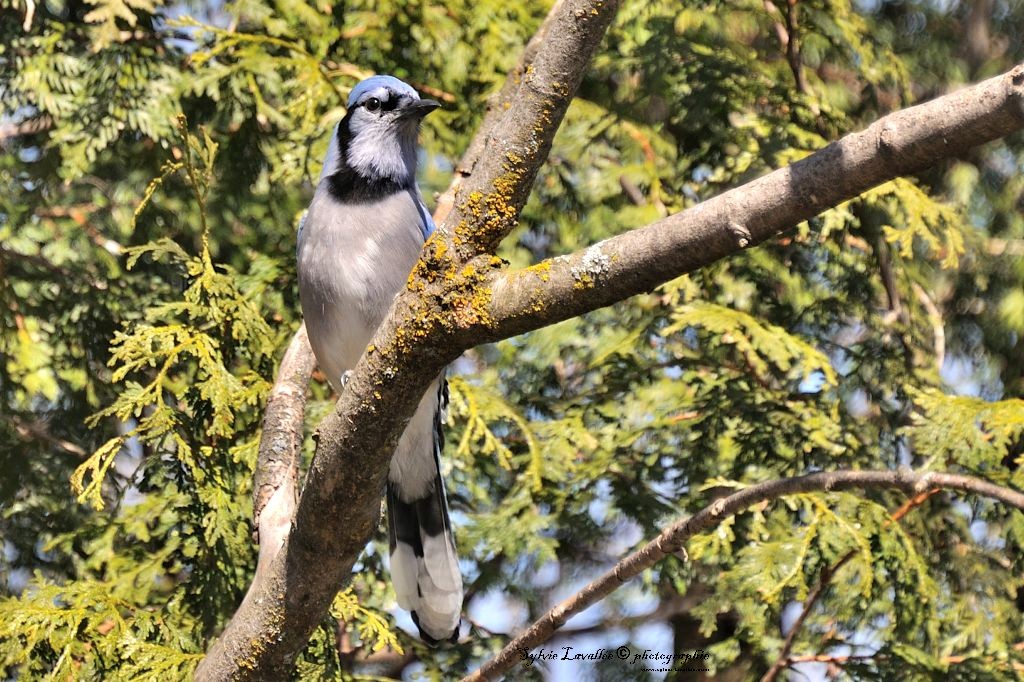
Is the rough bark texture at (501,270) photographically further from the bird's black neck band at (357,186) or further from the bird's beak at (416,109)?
the bird's beak at (416,109)

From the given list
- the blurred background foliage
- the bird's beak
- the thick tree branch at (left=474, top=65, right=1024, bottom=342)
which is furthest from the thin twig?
the thick tree branch at (left=474, top=65, right=1024, bottom=342)

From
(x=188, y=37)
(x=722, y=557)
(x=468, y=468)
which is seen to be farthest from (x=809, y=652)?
(x=188, y=37)

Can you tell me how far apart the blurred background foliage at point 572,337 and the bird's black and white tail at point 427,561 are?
184 mm

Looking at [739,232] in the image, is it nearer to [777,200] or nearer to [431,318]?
[777,200]

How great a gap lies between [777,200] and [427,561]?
67.1 inches

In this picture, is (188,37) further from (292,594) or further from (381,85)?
(292,594)

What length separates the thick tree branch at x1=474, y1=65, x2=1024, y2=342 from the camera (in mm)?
1675

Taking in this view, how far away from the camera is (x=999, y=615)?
3.84 m

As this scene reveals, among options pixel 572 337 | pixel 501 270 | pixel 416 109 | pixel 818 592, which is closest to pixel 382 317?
pixel 416 109

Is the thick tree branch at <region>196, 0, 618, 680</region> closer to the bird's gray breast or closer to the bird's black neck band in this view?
the bird's gray breast

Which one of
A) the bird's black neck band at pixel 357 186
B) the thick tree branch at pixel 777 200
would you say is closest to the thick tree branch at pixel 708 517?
the thick tree branch at pixel 777 200

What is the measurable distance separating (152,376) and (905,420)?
2641 millimetres

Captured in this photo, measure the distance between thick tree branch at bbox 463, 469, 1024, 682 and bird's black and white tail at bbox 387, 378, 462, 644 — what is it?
A: 1.30 ft

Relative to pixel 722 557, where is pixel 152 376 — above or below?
above
